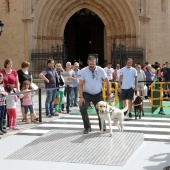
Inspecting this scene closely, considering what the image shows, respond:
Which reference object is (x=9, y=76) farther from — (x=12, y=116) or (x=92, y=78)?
(x=92, y=78)

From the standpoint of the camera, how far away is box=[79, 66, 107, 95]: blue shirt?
29.7ft

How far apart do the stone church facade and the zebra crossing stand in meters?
11.1

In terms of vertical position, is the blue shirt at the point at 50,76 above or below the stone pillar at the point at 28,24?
below

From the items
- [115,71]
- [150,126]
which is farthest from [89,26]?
[150,126]

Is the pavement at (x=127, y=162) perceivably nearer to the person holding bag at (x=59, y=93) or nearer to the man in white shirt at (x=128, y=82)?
Answer: the man in white shirt at (x=128, y=82)

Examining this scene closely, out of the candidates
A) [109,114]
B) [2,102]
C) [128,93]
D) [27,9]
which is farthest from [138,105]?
[27,9]

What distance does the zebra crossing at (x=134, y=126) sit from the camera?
942 centimetres

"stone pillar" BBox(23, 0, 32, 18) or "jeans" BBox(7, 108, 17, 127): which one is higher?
"stone pillar" BBox(23, 0, 32, 18)

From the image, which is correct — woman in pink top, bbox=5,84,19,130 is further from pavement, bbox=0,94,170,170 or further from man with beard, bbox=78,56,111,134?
man with beard, bbox=78,56,111,134

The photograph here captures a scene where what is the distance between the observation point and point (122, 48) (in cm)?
2177

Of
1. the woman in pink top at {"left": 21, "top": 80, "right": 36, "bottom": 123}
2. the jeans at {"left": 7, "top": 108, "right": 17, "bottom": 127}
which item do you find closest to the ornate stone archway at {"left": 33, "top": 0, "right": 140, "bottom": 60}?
the woman in pink top at {"left": 21, "top": 80, "right": 36, "bottom": 123}

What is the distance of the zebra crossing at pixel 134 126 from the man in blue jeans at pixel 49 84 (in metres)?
0.58

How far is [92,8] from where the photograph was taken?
2378 centimetres

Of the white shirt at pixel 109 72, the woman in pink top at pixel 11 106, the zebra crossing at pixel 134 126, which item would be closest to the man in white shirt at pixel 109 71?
the white shirt at pixel 109 72
